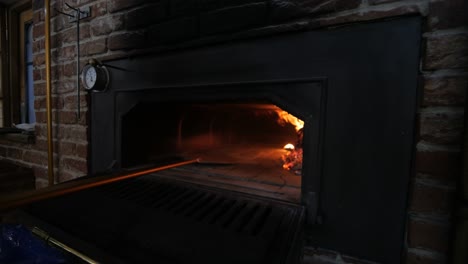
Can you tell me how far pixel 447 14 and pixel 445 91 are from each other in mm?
174

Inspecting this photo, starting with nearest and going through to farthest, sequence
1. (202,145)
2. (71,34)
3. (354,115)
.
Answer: (354,115) < (71,34) < (202,145)

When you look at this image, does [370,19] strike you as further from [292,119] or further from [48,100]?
[48,100]

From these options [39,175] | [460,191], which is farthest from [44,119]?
[460,191]

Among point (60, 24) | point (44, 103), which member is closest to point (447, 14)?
point (60, 24)

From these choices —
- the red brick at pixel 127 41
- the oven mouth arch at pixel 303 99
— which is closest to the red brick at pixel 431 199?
the oven mouth arch at pixel 303 99

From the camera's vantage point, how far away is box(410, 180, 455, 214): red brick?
0.52 meters

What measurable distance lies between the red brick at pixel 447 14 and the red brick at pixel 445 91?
0.12 metres

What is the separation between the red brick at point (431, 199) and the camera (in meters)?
0.52

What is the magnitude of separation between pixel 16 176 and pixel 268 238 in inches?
63.9

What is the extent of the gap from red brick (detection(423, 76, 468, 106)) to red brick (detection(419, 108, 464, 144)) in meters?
0.02

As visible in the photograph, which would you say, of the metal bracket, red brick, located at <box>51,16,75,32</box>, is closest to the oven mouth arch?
Answer: the metal bracket

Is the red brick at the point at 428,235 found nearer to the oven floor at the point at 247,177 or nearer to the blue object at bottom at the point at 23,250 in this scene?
the oven floor at the point at 247,177

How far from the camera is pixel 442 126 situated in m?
0.52

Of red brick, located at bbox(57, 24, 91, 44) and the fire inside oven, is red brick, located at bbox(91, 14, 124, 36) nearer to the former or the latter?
red brick, located at bbox(57, 24, 91, 44)
